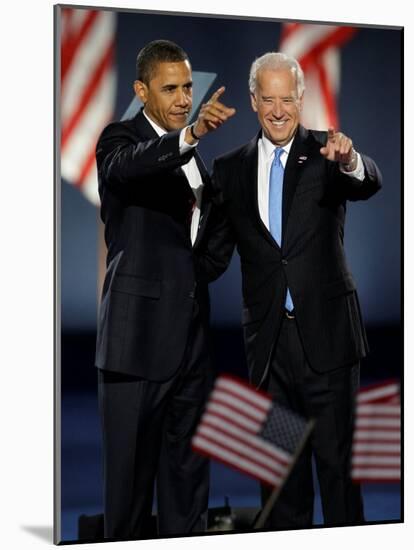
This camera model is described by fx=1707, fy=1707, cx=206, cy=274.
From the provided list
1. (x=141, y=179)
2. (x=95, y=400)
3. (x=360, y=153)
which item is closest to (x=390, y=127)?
(x=360, y=153)

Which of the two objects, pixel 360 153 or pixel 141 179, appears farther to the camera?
pixel 360 153

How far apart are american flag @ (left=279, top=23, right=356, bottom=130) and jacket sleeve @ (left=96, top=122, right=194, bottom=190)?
0.98 m

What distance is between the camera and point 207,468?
28.1 feet

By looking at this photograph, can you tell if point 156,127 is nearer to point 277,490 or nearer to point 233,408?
point 233,408

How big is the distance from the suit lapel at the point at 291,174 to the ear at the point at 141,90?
80cm

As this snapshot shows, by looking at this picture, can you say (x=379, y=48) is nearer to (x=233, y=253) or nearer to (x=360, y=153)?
(x=360, y=153)

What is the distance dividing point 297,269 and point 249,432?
87 cm

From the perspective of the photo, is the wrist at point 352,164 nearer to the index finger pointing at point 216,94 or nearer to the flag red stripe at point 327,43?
the flag red stripe at point 327,43

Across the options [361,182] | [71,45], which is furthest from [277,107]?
[71,45]

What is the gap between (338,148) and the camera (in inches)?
327

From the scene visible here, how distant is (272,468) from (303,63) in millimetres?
2081

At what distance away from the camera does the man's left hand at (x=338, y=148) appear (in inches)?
327

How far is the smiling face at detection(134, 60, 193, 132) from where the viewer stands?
27.6 feet

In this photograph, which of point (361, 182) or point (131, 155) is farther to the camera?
point (361, 182)
